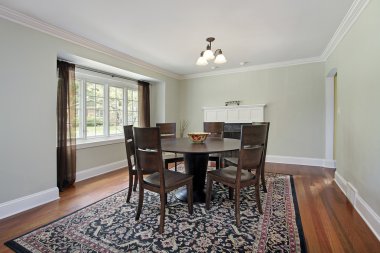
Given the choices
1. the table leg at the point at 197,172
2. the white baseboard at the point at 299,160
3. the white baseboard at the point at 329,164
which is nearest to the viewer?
the table leg at the point at 197,172

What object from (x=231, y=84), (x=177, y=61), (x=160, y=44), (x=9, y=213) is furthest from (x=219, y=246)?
(x=231, y=84)

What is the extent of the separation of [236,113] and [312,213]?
306 centimetres

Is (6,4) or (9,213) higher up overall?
(6,4)

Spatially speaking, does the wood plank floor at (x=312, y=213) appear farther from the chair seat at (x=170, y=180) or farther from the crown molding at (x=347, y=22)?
the crown molding at (x=347, y=22)

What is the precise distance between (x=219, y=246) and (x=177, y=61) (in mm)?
3656

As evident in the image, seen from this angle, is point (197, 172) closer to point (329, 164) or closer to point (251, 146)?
point (251, 146)

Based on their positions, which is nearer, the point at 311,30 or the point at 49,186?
the point at 49,186

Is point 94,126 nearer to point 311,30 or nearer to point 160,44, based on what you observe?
point 160,44

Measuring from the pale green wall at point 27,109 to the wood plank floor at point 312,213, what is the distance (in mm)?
371

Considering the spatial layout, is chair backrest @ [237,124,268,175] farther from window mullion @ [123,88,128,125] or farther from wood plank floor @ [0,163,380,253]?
window mullion @ [123,88,128,125]

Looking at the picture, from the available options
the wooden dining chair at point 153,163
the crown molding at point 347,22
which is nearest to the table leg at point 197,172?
the wooden dining chair at point 153,163

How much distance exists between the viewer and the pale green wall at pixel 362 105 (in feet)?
6.08

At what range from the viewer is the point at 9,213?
7.20 feet

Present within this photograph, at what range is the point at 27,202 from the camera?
2.36 m
